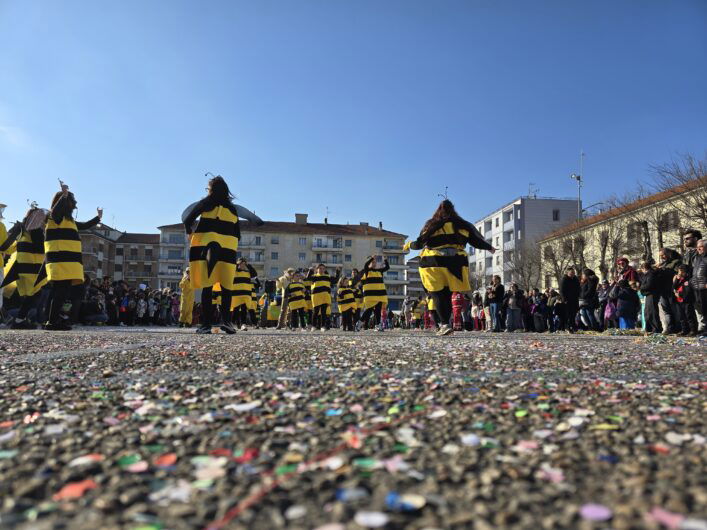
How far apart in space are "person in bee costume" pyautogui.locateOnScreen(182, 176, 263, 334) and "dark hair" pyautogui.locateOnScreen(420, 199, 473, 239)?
3118 mm

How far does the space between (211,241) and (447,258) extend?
147 inches

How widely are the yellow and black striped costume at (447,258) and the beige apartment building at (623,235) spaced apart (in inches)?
864

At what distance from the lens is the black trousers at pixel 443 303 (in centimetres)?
909

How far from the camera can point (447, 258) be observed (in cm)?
900

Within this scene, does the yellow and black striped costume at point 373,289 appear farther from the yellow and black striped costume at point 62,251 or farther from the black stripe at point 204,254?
the yellow and black striped costume at point 62,251

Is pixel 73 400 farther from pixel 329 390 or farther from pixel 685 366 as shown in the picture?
pixel 685 366

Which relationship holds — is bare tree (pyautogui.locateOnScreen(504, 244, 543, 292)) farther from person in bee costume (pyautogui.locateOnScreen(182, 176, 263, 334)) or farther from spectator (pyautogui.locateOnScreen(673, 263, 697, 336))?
person in bee costume (pyautogui.locateOnScreen(182, 176, 263, 334))

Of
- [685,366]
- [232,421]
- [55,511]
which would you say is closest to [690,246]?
[685,366]

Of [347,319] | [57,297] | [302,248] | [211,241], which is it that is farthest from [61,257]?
[302,248]

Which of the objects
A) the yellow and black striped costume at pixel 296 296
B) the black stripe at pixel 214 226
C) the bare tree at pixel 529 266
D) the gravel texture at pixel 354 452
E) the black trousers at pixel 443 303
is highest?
the bare tree at pixel 529 266

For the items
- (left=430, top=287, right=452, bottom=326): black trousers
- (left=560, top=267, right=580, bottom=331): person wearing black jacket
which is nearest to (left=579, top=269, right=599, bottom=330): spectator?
(left=560, top=267, right=580, bottom=331): person wearing black jacket

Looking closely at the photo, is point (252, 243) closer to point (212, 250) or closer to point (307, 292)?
point (307, 292)

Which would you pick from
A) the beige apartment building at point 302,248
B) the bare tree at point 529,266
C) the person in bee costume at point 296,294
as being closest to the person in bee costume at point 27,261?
the person in bee costume at point 296,294

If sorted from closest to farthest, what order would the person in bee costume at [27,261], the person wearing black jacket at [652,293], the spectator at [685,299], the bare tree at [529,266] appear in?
the spectator at [685,299], the person wearing black jacket at [652,293], the person in bee costume at [27,261], the bare tree at [529,266]
